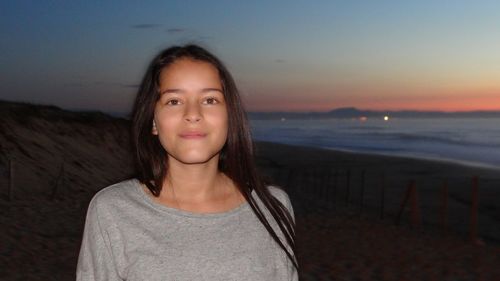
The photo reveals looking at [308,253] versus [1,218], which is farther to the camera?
A: [1,218]

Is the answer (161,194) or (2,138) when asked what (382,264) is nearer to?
(161,194)

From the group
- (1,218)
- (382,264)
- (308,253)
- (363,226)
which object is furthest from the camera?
(363,226)

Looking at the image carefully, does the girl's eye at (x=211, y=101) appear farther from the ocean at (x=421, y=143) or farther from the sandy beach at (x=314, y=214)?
the ocean at (x=421, y=143)

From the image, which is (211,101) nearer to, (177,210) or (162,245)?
(177,210)

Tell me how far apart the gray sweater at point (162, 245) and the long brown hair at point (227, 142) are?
9 cm

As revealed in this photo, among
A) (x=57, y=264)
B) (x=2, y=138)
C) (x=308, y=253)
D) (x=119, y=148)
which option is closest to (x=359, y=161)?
(x=119, y=148)

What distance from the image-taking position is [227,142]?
6.06 ft

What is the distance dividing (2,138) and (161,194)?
19.6 m

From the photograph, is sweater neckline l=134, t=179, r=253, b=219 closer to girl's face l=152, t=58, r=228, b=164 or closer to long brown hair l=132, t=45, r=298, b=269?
long brown hair l=132, t=45, r=298, b=269

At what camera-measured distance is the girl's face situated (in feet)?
5.41

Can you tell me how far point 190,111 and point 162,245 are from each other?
37 centimetres

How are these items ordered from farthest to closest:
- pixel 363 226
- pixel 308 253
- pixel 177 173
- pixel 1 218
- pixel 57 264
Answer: pixel 363 226, pixel 1 218, pixel 308 253, pixel 57 264, pixel 177 173

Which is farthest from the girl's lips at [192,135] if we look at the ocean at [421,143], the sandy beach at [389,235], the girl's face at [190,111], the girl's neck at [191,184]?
the ocean at [421,143]

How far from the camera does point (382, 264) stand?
919 cm
